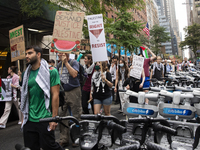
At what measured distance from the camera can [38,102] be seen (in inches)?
120

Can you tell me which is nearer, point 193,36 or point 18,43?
point 18,43

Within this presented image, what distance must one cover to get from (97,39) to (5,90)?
4181 millimetres

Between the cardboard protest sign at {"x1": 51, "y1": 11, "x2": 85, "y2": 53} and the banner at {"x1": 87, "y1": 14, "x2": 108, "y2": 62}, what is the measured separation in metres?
0.33

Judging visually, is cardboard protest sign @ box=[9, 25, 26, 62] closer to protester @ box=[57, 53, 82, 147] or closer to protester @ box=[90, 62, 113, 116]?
protester @ box=[57, 53, 82, 147]

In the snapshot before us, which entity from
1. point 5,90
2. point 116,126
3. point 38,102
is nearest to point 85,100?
point 5,90

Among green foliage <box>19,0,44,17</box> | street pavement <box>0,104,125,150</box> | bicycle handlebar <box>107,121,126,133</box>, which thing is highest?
green foliage <box>19,0,44,17</box>

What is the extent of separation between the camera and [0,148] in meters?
5.05

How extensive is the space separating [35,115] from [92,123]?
47.6 inches

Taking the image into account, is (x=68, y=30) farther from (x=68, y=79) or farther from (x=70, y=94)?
(x=70, y=94)

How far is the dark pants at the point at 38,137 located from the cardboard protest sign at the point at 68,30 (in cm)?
245

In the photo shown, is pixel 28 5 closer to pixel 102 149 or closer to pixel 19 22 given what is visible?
pixel 19 22

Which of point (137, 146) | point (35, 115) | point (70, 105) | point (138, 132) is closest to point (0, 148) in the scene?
point (70, 105)

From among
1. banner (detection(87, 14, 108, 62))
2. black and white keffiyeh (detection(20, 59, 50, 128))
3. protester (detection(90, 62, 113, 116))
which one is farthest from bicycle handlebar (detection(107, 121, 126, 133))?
banner (detection(87, 14, 108, 62))

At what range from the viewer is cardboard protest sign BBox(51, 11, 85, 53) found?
5.16m
